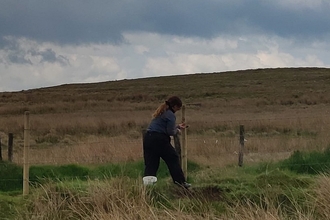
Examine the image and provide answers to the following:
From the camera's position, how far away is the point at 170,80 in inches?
2933

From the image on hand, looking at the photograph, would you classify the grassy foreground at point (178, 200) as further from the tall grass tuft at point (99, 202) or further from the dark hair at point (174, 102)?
the dark hair at point (174, 102)

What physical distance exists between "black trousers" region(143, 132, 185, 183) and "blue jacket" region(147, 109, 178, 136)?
0.25ft

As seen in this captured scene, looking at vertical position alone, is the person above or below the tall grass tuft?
above

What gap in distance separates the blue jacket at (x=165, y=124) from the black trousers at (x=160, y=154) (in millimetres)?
78

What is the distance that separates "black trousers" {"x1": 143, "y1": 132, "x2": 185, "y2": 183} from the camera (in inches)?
382

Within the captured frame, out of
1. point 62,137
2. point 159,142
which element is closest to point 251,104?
point 62,137

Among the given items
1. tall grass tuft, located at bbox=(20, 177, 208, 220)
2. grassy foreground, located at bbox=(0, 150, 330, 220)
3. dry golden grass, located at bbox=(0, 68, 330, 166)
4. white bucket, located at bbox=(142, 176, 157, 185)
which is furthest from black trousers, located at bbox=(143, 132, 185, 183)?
dry golden grass, located at bbox=(0, 68, 330, 166)

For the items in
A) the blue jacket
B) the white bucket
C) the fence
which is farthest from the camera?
the fence

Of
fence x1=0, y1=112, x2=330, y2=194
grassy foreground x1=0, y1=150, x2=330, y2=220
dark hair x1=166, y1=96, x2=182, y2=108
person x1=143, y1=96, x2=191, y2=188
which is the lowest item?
grassy foreground x1=0, y1=150, x2=330, y2=220

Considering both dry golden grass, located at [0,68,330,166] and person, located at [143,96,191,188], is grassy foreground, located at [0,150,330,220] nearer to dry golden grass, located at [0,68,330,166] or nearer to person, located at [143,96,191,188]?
person, located at [143,96,191,188]

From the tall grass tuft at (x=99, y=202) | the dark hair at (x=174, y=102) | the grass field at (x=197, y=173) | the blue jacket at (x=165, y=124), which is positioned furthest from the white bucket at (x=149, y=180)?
the dark hair at (x=174, y=102)

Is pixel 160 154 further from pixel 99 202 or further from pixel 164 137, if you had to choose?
pixel 99 202

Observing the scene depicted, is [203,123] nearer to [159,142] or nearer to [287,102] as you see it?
[159,142]

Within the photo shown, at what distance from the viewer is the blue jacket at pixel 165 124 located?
9.62 metres
